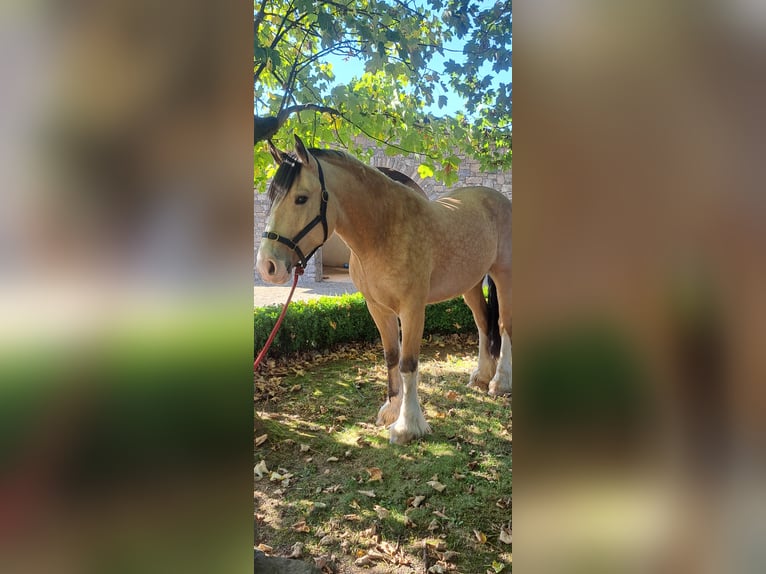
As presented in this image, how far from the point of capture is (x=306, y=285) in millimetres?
6520

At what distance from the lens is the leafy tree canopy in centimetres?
220

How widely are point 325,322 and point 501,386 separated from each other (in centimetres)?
225

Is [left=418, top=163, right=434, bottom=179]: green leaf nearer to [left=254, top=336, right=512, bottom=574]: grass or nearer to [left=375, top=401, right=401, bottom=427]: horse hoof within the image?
[left=375, top=401, right=401, bottom=427]: horse hoof

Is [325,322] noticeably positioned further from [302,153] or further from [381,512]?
[302,153]

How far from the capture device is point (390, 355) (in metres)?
3.29

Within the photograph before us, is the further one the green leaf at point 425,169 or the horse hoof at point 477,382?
the horse hoof at point 477,382

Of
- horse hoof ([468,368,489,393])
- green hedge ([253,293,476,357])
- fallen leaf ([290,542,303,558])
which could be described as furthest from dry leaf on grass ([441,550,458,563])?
green hedge ([253,293,476,357])

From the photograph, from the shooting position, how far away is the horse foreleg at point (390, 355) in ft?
10.8

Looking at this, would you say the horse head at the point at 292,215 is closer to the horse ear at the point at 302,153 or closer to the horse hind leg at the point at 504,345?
the horse ear at the point at 302,153

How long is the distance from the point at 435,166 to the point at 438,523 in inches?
90.4

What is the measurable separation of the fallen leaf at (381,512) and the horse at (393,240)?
527mm

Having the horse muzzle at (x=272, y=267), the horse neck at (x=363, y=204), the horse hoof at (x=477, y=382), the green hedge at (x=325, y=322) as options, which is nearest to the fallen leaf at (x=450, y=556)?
the horse muzzle at (x=272, y=267)
